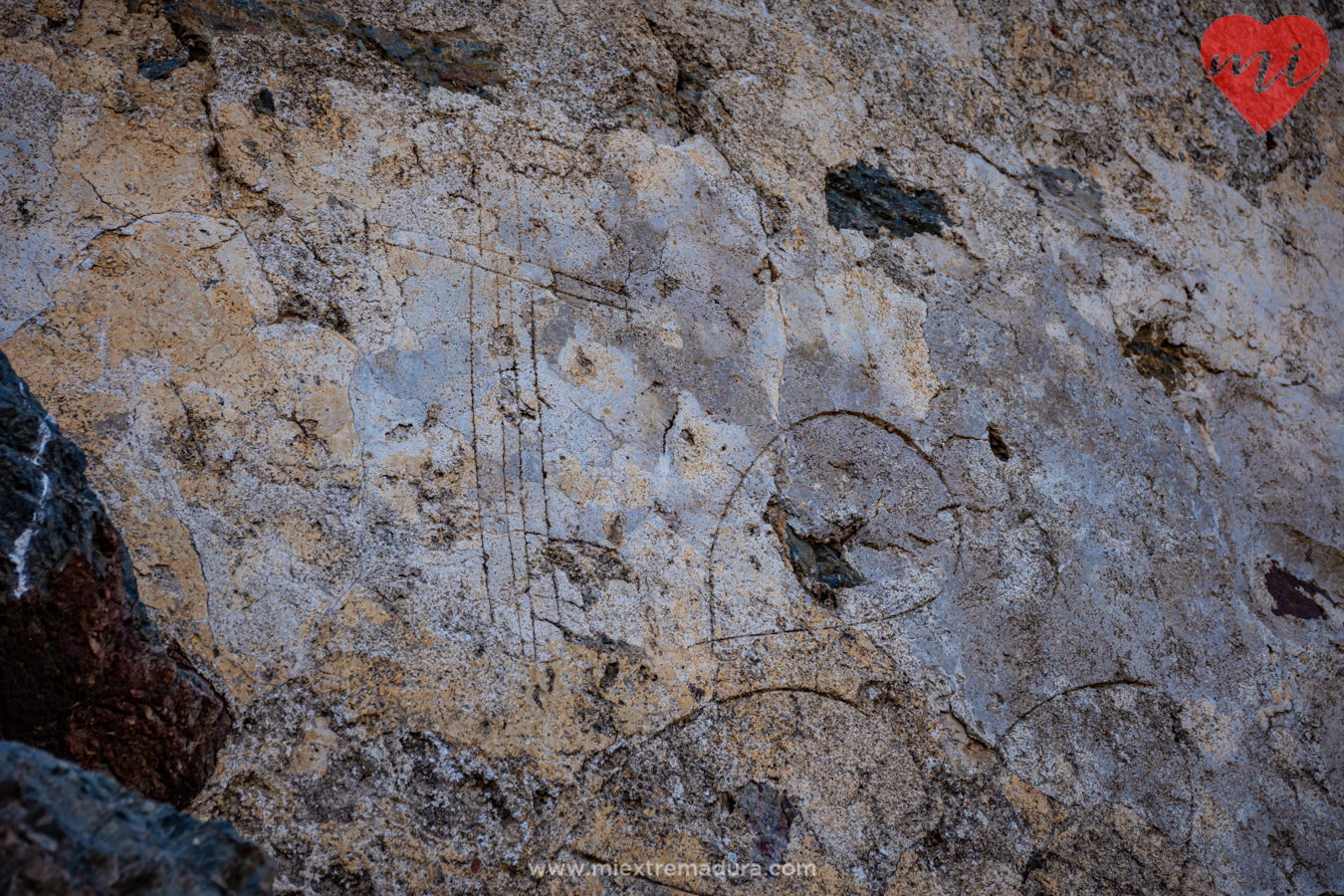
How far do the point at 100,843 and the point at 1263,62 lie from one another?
3249mm

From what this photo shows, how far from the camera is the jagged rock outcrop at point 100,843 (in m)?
0.64

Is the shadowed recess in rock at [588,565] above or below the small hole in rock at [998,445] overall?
below

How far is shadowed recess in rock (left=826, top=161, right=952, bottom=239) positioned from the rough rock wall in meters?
0.01

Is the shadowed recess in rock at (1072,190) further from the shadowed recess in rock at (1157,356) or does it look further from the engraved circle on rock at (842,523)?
the engraved circle on rock at (842,523)

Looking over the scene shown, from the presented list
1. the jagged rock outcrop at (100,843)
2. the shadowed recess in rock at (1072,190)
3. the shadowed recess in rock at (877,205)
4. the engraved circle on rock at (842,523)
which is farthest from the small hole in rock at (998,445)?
the jagged rock outcrop at (100,843)

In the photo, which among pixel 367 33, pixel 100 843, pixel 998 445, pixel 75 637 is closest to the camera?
pixel 100 843

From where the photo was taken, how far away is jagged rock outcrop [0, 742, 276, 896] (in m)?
0.64

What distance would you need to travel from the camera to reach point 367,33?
158 centimetres

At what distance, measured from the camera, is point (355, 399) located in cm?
138

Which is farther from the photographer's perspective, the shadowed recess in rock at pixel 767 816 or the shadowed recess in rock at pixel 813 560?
the shadowed recess in rock at pixel 813 560

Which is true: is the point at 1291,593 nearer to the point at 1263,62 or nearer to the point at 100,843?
the point at 1263,62

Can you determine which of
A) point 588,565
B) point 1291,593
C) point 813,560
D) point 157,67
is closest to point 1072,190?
point 1291,593

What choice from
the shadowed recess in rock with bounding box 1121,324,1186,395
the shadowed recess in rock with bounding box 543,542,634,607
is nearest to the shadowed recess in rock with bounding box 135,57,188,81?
the shadowed recess in rock with bounding box 543,542,634,607

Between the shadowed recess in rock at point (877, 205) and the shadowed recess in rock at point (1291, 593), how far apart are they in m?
1.19
